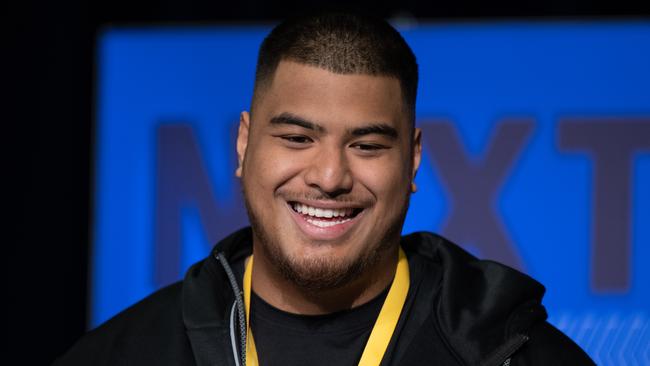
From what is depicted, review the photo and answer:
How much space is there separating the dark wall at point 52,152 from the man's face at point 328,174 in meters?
1.38

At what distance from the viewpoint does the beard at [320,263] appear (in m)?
1.68

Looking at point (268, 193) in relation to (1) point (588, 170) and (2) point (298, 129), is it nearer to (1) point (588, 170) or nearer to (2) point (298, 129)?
(2) point (298, 129)

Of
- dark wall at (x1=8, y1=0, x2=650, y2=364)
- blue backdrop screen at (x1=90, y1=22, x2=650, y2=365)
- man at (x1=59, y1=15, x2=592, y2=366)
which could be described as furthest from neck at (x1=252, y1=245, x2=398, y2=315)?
dark wall at (x1=8, y1=0, x2=650, y2=364)

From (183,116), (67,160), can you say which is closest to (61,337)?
(67,160)

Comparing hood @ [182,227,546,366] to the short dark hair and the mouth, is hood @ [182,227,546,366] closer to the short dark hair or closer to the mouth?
the mouth

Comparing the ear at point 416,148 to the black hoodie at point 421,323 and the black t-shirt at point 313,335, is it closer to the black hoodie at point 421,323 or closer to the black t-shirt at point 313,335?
the black hoodie at point 421,323

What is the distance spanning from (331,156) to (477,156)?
48.6 inches

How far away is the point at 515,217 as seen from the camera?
8.99ft

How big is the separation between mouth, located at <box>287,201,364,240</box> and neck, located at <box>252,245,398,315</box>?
0.33ft

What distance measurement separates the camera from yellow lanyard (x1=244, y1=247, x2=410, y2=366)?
5.46ft

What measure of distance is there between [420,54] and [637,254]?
0.94 metres

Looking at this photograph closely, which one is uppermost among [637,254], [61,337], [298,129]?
[298,129]

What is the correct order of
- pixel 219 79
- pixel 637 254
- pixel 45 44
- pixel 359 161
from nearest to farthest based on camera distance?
pixel 359 161
pixel 637 254
pixel 219 79
pixel 45 44

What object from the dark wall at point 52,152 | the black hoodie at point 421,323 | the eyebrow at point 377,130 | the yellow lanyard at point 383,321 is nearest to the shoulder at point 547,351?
the black hoodie at point 421,323
